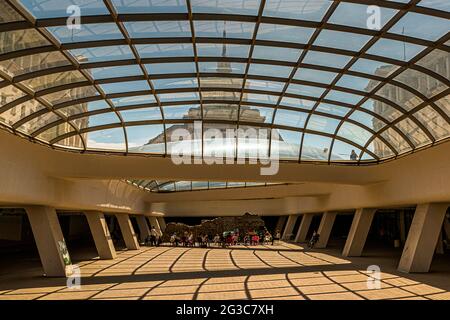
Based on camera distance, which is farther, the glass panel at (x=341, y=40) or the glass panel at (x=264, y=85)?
the glass panel at (x=264, y=85)

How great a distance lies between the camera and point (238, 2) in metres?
15.3

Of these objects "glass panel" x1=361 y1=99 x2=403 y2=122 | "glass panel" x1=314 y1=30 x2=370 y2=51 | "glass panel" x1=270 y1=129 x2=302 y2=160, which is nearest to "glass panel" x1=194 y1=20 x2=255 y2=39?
"glass panel" x1=314 y1=30 x2=370 y2=51

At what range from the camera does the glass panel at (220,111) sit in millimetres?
26006

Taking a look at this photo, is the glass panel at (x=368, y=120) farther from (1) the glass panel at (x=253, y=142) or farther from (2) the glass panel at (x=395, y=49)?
(2) the glass panel at (x=395, y=49)

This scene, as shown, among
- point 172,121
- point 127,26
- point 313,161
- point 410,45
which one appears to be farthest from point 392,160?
point 127,26

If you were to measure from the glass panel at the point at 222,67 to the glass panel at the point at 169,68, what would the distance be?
0.51 meters

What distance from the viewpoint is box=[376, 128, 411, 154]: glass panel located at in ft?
84.6

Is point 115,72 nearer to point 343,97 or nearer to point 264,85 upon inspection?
point 264,85

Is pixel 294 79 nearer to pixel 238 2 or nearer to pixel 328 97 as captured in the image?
pixel 328 97

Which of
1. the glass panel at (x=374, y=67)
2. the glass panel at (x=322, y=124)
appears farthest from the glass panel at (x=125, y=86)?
the glass panel at (x=322, y=124)

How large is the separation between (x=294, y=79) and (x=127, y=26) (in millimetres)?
9330

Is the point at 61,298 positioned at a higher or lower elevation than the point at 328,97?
lower

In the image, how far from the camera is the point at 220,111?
87.2ft
